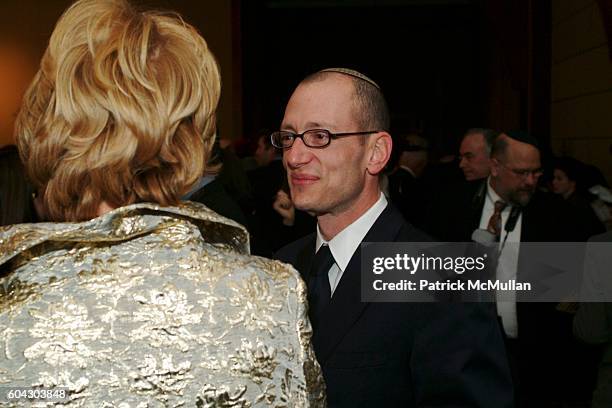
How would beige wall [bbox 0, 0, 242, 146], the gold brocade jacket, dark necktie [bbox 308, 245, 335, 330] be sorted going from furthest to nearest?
beige wall [bbox 0, 0, 242, 146], dark necktie [bbox 308, 245, 335, 330], the gold brocade jacket

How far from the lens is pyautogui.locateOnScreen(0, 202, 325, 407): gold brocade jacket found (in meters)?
1.09

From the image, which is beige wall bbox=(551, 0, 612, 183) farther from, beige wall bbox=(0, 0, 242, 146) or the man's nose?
beige wall bbox=(0, 0, 242, 146)

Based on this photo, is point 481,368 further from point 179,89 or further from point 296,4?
point 296,4

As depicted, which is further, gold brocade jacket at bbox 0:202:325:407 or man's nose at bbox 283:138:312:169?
man's nose at bbox 283:138:312:169

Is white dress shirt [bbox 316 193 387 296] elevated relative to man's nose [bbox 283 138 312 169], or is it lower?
lower

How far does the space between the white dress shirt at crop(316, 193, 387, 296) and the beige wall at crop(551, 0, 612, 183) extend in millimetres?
4501

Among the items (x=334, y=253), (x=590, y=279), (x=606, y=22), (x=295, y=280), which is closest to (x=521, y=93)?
(x=606, y=22)

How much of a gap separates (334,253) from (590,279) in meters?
1.28

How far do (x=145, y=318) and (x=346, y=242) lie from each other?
930 millimetres

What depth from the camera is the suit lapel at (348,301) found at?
5.95 ft

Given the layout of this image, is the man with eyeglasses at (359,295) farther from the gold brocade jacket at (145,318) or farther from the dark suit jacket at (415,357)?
the gold brocade jacket at (145,318)

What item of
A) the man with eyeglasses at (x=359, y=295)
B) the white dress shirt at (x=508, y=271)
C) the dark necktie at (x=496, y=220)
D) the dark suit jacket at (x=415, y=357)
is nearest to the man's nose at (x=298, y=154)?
the man with eyeglasses at (x=359, y=295)

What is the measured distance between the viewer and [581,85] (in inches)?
291

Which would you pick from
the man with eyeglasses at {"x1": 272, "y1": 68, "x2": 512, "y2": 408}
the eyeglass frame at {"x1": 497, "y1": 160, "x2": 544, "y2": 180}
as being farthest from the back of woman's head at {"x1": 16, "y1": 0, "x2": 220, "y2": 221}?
the eyeglass frame at {"x1": 497, "y1": 160, "x2": 544, "y2": 180}
